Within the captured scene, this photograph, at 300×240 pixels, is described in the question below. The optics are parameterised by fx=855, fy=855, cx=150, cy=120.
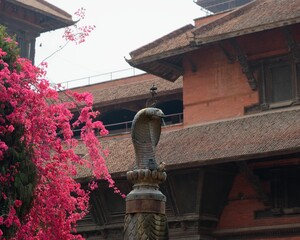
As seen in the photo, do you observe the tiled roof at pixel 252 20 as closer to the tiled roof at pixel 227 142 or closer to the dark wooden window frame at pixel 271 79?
the dark wooden window frame at pixel 271 79

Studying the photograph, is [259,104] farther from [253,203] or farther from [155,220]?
[155,220]

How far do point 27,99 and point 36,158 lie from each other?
3.69 feet

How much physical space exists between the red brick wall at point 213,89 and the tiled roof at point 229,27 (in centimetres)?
68

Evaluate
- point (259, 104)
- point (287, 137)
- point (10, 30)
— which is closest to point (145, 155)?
point (287, 137)

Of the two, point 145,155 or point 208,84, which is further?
point 208,84

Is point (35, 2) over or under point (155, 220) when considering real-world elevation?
over

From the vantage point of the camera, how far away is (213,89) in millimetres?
22500

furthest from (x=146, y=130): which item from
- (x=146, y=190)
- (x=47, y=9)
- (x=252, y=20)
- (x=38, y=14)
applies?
(x=47, y=9)

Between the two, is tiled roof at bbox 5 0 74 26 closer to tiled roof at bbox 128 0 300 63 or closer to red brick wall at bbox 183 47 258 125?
tiled roof at bbox 128 0 300 63

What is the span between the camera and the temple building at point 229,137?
19438mm

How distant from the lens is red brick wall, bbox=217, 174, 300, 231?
20172mm

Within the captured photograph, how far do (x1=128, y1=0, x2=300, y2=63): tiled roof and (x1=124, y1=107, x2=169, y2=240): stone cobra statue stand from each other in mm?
10366

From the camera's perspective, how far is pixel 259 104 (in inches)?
842

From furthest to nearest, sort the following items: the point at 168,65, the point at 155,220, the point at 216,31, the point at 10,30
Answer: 1. the point at 10,30
2. the point at 168,65
3. the point at 216,31
4. the point at 155,220
